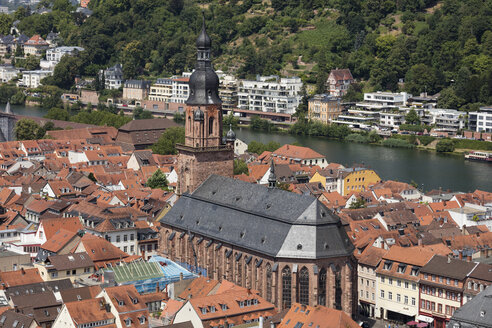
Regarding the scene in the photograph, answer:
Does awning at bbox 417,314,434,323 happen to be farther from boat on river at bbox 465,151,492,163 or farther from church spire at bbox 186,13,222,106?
boat on river at bbox 465,151,492,163

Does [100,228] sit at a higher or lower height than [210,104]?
lower

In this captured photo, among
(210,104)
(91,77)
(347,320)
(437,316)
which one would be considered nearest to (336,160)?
(210,104)

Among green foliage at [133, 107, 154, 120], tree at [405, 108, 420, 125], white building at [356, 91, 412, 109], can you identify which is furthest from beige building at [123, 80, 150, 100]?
tree at [405, 108, 420, 125]

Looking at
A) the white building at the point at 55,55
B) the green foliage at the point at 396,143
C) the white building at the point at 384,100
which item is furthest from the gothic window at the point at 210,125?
the white building at the point at 55,55

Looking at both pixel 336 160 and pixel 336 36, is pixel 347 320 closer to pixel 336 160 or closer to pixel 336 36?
pixel 336 160

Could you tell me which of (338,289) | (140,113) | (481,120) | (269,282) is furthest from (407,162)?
(269,282)

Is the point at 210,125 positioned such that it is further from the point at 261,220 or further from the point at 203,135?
the point at 261,220

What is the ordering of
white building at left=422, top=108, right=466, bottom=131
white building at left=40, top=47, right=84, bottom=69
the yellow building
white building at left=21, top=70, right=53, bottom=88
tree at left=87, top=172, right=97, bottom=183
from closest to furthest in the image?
tree at left=87, top=172, right=97, bottom=183
the yellow building
white building at left=422, top=108, right=466, bottom=131
white building at left=21, top=70, right=53, bottom=88
white building at left=40, top=47, right=84, bottom=69
